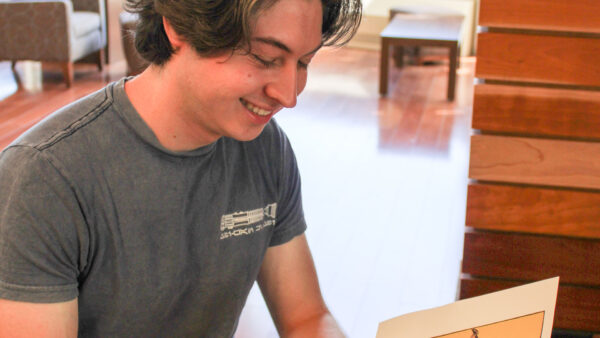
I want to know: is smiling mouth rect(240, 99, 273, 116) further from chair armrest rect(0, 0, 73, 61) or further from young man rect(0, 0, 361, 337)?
chair armrest rect(0, 0, 73, 61)

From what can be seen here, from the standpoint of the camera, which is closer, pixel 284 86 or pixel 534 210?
pixel 284 86

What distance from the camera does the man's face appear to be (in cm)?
99

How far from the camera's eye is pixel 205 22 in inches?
39.1

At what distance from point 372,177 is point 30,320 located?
334 cm

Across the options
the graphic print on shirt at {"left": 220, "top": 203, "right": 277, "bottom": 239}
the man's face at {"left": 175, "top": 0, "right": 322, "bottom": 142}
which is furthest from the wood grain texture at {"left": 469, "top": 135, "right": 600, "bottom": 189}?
the man's face at {"left": 175, "top": 0, "right": 322, "bottom": 142}

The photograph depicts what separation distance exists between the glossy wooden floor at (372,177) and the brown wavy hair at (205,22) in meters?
1.83

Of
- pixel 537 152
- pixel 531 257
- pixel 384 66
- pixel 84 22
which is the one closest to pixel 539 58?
pixel 537 152

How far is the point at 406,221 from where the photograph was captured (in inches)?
146

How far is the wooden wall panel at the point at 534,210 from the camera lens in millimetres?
2156

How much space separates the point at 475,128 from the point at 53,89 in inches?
173

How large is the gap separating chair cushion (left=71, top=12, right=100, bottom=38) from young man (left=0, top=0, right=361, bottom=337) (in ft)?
16.3

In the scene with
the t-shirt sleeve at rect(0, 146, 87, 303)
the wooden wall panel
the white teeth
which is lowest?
the wooden wall panel

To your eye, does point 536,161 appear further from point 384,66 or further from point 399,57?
point 399,57

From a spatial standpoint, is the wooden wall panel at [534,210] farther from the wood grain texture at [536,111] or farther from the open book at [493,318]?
the open book at [493,318]
